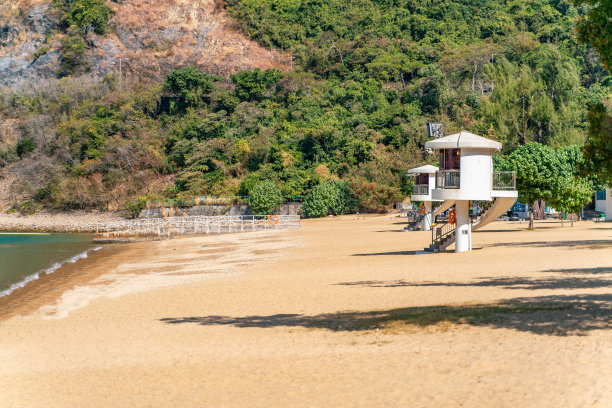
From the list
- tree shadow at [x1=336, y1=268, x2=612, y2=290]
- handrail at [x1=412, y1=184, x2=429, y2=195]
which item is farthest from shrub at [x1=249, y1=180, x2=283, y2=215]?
tree shadow at [x1=336, y1=268, x2=612, y2=290]

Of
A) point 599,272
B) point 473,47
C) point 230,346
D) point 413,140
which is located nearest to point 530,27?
point 473,47

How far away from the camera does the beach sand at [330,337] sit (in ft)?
30.2

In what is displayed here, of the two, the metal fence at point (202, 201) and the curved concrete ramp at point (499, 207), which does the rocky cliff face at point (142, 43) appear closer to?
the metal fence at point (202, 201)

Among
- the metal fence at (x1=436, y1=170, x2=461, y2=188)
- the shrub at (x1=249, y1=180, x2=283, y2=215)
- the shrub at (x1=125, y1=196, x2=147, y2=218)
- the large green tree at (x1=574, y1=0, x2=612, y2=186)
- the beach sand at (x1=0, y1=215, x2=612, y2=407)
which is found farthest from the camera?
the shrub at (x1=125, y1=196, x2=147, y2=218)

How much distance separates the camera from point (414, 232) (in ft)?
147

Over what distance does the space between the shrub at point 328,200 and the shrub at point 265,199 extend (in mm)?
3659

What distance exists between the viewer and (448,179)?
28.7m

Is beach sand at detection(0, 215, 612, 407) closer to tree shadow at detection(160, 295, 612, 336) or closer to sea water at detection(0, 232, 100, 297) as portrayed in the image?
tree shadow at detection(160, 295, 612, 336)

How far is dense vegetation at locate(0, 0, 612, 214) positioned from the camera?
7188 centimetres

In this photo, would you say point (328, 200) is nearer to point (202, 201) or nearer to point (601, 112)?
point (202, 201)

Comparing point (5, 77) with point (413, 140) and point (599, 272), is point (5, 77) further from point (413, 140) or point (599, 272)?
point (599, 272)

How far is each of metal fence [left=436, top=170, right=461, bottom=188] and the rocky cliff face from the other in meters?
85.3

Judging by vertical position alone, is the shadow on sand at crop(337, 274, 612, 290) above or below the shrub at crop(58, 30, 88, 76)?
below

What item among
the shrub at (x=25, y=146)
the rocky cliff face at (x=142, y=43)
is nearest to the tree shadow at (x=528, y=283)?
the shrub at (x=25, y=146)
